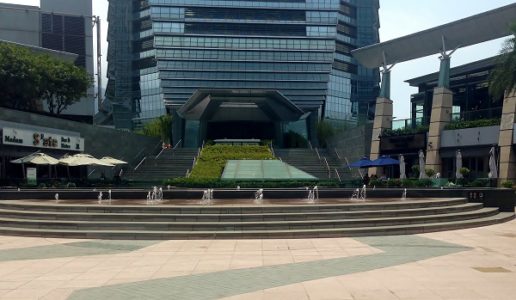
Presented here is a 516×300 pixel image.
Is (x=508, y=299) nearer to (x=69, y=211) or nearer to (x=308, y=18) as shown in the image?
(x=69, y=211)

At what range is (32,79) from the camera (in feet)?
125

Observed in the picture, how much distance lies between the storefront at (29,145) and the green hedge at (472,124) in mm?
31532

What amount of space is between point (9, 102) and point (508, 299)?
4228 centimetres

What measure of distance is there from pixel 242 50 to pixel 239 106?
21.8 m

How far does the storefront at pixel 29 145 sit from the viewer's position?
32.3m

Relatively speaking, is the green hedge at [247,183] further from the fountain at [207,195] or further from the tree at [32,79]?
the tree at [32,79]

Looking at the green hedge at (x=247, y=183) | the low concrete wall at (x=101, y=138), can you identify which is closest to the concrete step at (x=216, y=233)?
the green hedge at (x=247, y=183)

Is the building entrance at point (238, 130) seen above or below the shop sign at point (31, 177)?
above

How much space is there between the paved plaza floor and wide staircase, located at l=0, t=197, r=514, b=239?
2.22 feet

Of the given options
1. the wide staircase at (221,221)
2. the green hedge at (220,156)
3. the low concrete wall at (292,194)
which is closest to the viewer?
the wide staircase at (221,221)

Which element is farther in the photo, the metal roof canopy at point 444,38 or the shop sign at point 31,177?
the metal roof canopy at point 444,38

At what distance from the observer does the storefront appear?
32.3 meters

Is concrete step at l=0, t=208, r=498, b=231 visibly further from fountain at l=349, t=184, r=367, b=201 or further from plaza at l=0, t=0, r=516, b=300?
fountain at l=349, t=184, r=367, b=201

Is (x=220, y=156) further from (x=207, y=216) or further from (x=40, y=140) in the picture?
(x=207, y=216)
